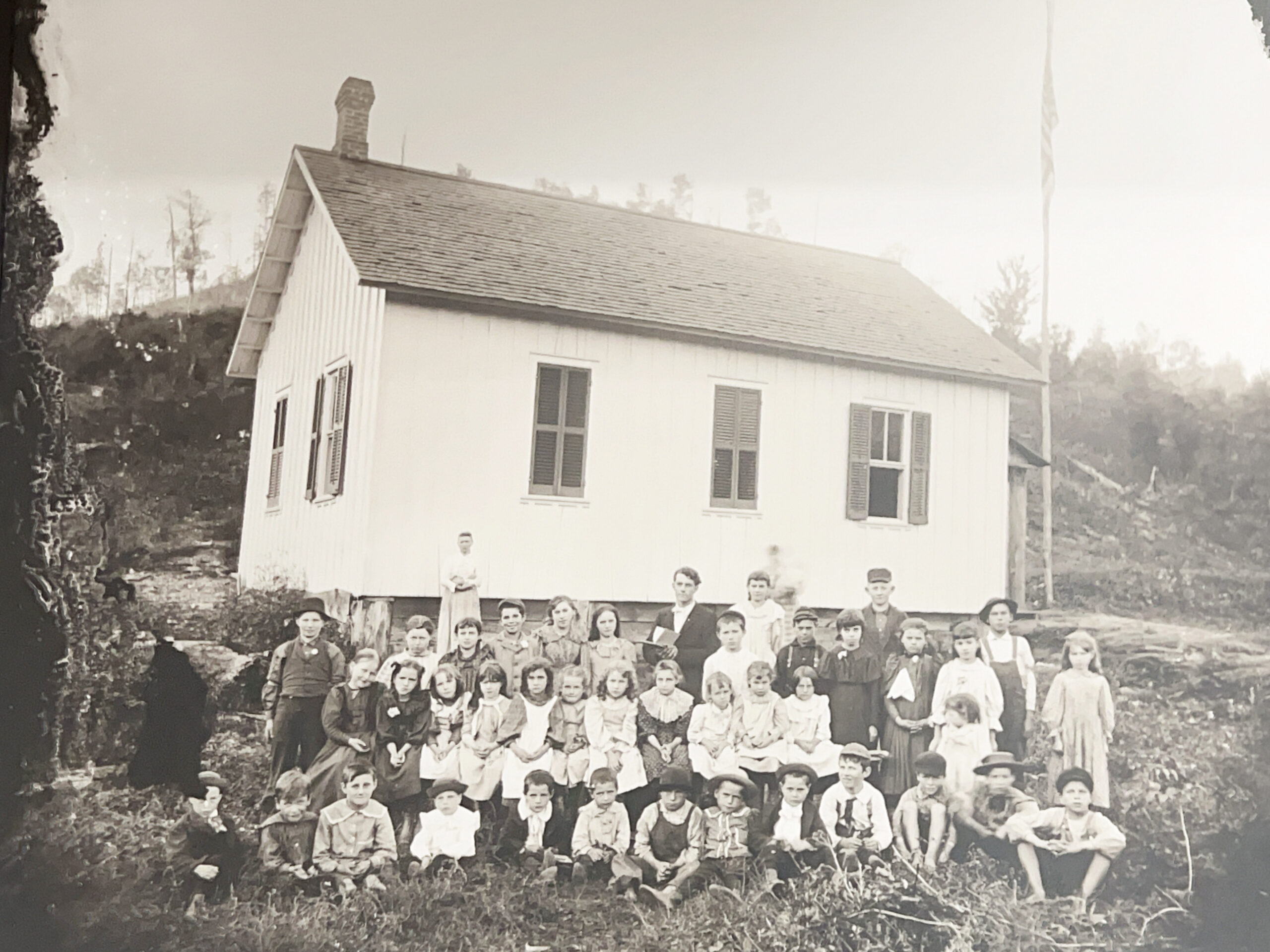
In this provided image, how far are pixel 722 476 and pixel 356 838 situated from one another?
1.72 m

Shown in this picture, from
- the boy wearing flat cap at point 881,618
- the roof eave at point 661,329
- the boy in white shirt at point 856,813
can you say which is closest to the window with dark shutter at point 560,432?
the roof eave at point 661,329

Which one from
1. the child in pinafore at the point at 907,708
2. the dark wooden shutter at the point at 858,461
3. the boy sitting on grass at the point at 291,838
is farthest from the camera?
the dark wooden shutter at the point at 858,461

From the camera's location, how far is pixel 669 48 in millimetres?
3891

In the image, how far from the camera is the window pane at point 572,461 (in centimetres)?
363

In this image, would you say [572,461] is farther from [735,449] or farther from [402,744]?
[402,744]

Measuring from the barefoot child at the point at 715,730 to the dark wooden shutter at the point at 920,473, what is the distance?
3.19 ft

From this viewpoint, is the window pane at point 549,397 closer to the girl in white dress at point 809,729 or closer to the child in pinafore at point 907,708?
the girl in white dress at point 809,729

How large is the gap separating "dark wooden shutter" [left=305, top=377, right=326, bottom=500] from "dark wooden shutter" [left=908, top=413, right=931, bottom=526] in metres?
2.16

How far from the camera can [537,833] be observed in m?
3.47

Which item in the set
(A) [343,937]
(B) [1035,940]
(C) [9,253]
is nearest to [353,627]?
Result: (A) [343,937]

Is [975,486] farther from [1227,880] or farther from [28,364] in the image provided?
[28,364]

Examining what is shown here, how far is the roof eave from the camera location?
352 centimetres

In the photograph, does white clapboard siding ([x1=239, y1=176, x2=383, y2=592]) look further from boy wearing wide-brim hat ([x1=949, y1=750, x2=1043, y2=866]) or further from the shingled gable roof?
boy wearing wide-brim hat ([x1=949, y1=750, x2=1043, y2=866])

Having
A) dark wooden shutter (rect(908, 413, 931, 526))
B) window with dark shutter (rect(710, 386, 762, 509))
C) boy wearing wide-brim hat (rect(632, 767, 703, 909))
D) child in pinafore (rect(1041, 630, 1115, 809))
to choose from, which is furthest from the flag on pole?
boy wearing wide-brim hat (rect(632, 767, 703, 909))
